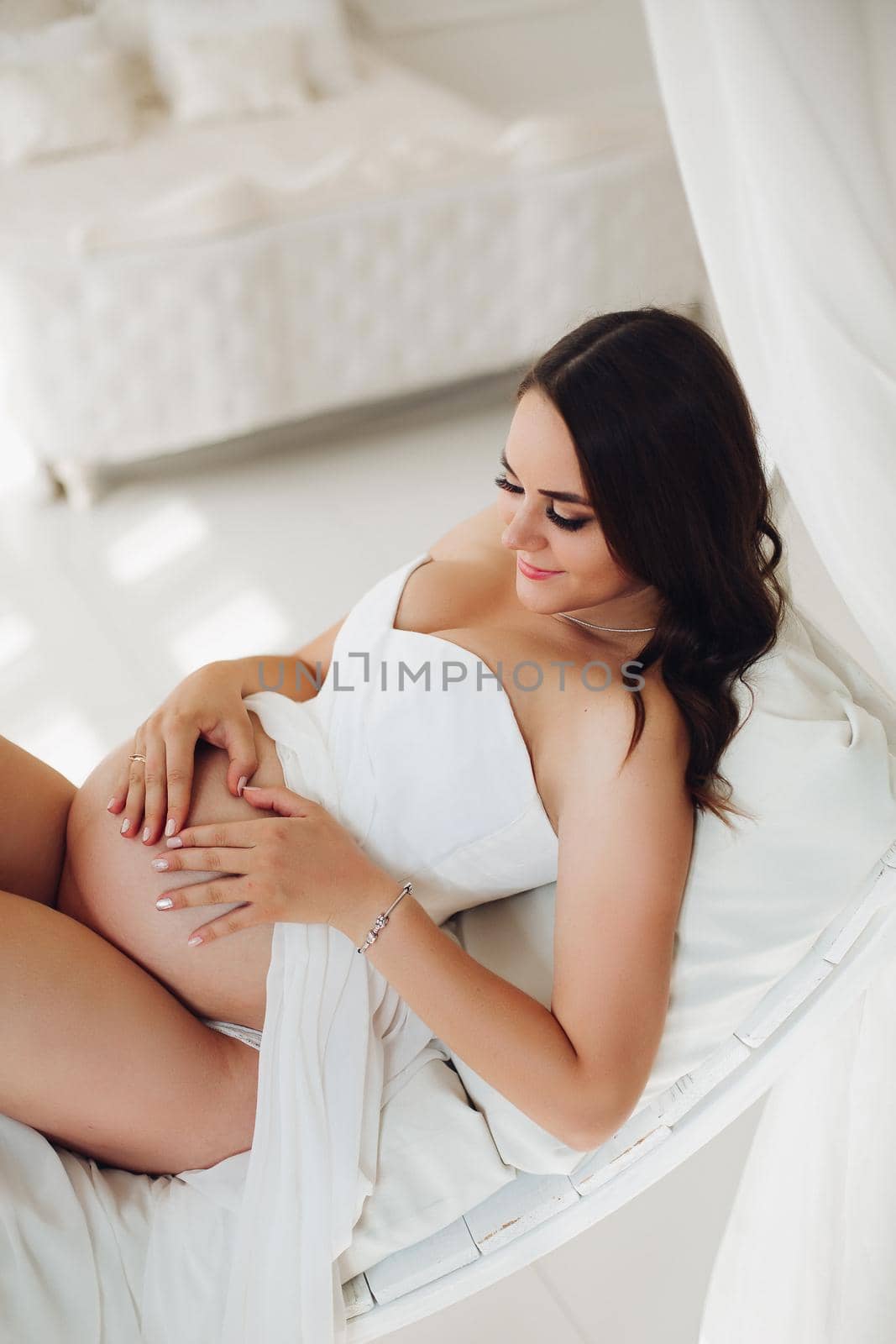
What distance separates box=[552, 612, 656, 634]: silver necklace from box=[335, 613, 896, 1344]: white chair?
0.28m

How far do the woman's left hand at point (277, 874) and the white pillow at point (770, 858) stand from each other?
276 millimetres

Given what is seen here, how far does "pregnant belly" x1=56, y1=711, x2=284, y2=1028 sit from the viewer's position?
4.21 ft

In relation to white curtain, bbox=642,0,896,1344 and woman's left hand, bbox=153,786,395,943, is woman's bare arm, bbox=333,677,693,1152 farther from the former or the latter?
white curtain, bbox=642,0,896,1344

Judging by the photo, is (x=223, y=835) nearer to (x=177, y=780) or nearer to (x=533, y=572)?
(x=177, y=780)

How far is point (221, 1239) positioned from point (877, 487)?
1.01 metres

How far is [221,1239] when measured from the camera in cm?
118

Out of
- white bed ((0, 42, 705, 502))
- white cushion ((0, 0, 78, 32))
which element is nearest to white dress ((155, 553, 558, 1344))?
white bed ((0, 42, 705, 502))

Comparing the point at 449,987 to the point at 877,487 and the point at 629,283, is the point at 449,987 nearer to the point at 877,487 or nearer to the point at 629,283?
the point at 877,487

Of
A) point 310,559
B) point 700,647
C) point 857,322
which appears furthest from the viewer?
point 310,559

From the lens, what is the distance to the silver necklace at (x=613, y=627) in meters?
1.39

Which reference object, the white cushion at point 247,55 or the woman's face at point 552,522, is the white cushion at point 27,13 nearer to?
the white cushion at point 247,55

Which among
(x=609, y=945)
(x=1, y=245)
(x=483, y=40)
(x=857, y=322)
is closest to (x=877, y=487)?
(x=857, y=322)

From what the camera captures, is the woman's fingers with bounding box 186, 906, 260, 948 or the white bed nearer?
the woman's fingers with bounding box 186, 906, 260, 948

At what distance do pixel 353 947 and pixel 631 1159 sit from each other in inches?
15.3
